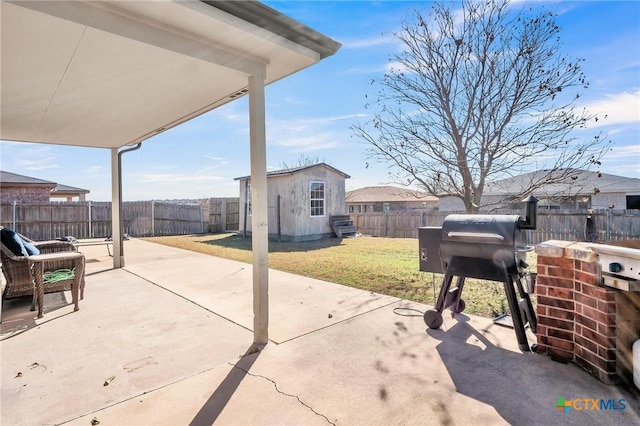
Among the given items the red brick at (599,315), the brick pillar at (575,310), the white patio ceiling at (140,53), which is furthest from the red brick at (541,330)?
the white patio ceiling at (140,53)

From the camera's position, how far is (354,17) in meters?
5.80

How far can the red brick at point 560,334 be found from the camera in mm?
2602

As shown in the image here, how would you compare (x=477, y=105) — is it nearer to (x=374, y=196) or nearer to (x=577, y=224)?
(x=577, y=224)

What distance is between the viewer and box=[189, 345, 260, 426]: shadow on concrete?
6.53 ft

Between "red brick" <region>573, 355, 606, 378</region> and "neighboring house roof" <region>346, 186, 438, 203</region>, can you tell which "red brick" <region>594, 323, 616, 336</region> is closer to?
"red brick" <region>573, 355, 606, 378</region>

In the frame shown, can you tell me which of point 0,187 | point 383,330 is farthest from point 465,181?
point 0,187

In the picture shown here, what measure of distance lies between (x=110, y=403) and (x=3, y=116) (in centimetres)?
496

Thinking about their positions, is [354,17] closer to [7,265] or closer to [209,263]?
[209,263]

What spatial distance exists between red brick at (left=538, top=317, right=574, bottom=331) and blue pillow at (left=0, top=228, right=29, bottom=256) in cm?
584

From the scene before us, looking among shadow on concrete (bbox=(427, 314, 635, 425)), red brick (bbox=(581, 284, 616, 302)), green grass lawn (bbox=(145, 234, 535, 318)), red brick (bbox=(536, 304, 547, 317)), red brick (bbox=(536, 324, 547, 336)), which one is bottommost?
shadow on concrete (bbox=(427, 314, 635, 425))

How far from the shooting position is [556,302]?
267 centimetres

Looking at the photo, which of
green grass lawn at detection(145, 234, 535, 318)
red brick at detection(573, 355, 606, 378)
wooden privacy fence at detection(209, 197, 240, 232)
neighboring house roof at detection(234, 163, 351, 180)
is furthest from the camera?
wooden privacy fence at detection(209, 197, 240, 232)

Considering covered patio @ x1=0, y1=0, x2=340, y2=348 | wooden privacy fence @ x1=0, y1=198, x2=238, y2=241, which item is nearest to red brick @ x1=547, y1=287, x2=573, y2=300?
covered patio @ x1=0, y1=0, x2=340, y2=348

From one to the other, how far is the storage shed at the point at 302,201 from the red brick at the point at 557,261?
1023 centimetres
